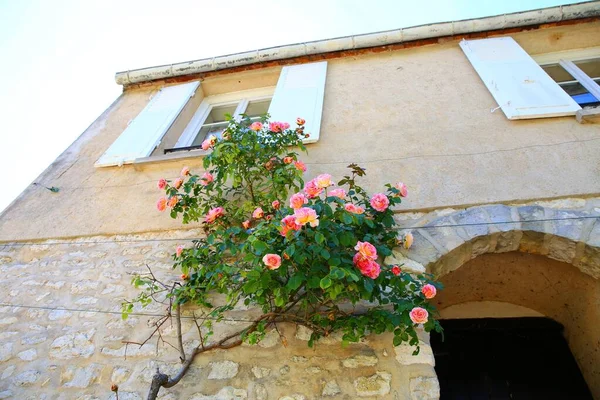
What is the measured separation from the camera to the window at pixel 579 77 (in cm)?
365

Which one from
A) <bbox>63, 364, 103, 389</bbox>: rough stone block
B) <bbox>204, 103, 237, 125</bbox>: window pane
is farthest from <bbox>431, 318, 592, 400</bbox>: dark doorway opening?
<bbox>204, 103, 237, 125</bbox>: window pane

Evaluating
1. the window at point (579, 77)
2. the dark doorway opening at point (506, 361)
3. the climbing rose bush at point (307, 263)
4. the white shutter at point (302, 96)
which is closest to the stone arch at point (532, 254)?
the dark doorway opening at point (506, 361)

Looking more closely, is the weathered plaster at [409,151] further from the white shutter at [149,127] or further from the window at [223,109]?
the window at [223,109]

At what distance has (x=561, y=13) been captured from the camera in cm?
407

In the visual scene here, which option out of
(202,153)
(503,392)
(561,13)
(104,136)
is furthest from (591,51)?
(104,136)

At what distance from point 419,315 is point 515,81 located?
2602mm

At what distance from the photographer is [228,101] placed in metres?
4.73

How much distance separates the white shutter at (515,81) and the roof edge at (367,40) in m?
0.22

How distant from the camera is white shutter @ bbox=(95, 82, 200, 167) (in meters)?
3.74

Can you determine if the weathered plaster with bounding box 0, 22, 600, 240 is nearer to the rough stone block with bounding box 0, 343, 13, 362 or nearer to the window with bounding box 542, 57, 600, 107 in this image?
the window with bounding box 542, 57, 600, 107

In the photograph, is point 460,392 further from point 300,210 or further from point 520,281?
point 300,210

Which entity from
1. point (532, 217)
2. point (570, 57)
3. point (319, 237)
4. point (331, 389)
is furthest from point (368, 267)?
point (570, 57)

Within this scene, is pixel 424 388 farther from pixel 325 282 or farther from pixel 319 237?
pixel 319 237

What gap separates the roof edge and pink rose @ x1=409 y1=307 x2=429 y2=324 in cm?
334
